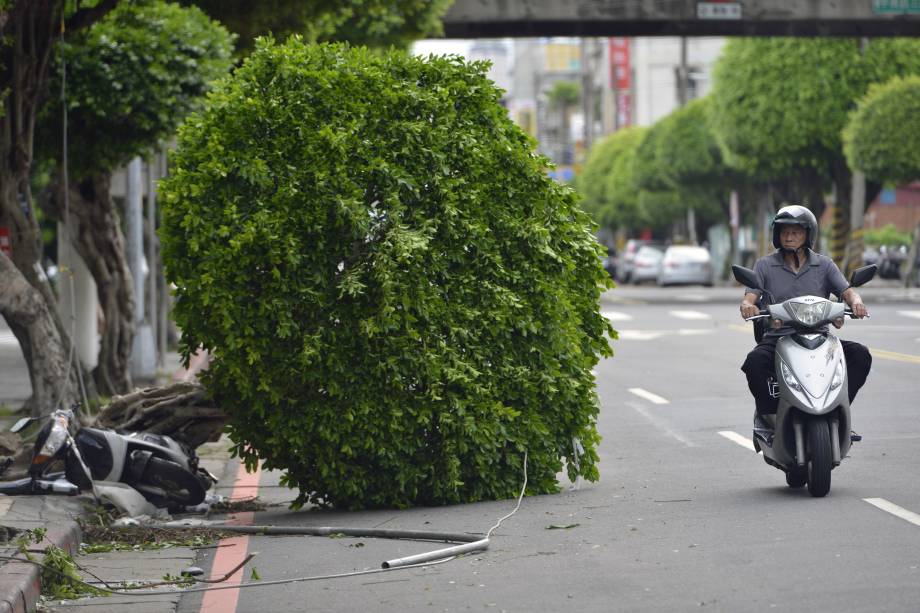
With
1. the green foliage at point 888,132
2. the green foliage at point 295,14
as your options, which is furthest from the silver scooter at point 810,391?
the green foliage at point 888,132

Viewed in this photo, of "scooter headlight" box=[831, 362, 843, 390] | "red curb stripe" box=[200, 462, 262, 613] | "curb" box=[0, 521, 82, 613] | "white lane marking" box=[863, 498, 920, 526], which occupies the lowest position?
"red curb stripe" box=[200, 462, 262, 613]

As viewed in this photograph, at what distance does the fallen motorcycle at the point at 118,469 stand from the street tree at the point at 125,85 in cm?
624

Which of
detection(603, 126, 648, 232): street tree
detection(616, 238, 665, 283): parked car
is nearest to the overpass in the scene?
detection(616, 238, 665, 283): parked car

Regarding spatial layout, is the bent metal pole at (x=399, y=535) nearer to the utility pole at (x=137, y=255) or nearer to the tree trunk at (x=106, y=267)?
the tree trunk at (x=106, y=267)

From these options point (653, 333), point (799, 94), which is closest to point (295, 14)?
point (653, 333)

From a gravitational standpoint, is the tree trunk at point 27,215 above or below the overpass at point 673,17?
below

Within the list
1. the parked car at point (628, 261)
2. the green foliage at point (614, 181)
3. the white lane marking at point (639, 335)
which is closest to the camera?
the white lane marking at point (639, 335)

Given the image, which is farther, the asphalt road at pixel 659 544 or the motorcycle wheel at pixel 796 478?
the motorcycle wheel at pixel 796 478

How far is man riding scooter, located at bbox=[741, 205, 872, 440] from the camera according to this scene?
9469 mm

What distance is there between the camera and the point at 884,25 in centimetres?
3322

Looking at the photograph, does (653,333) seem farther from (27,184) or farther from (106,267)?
(27,184)

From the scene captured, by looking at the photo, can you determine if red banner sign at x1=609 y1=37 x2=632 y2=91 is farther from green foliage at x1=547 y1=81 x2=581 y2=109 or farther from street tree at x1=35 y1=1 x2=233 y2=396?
street tree at x1=35 y1=1 x2=233 y2=396

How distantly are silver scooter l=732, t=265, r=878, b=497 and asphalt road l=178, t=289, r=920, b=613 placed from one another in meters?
0.23

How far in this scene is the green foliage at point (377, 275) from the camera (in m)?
9.17
